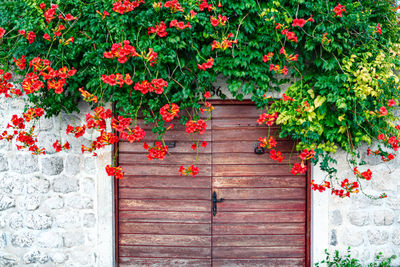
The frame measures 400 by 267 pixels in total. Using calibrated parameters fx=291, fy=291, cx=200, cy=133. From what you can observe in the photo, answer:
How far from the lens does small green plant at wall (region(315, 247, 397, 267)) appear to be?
3072 millimetres

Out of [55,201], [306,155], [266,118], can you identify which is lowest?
[55,201]

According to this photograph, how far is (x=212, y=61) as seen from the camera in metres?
2.64

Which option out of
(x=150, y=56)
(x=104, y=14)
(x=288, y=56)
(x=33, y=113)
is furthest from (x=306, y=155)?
(x=33, y=113)

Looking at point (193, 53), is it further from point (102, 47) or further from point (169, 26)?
point (102, 47)

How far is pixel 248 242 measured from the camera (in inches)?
127

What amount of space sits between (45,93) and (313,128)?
2659mm

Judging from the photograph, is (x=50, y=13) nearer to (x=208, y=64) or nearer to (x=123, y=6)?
(x=123, y=6)

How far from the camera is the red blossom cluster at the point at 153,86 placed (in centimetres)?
260

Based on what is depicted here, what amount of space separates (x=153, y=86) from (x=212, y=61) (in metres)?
0.58

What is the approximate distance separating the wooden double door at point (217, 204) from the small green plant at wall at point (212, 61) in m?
0.38

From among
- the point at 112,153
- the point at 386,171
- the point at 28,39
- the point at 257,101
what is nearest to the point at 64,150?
the point at 112,153

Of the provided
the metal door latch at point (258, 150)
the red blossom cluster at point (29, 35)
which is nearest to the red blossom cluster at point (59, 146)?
the red blossom cluster at point (29, 35)

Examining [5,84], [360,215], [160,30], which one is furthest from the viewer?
[360,215]

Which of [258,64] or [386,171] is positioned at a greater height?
[258,64]
